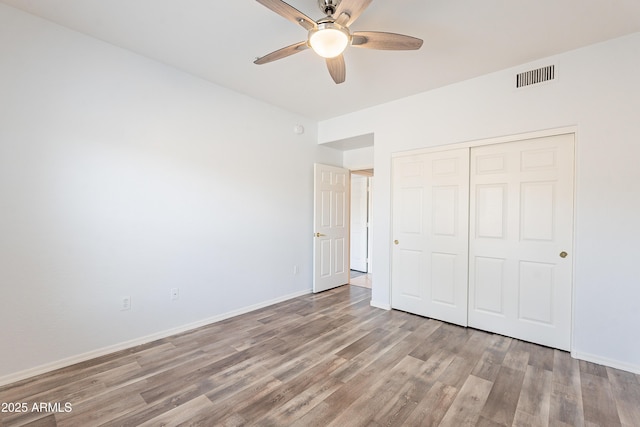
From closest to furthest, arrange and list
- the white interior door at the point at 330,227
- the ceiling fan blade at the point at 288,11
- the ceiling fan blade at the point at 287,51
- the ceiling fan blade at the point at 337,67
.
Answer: the ceiling fan blade at the point at 288,11 → the ceiling fan blade at the point at 287,51 → the ceiling fan blade at the point at 337,67 → the white interior door at the point at 330,227

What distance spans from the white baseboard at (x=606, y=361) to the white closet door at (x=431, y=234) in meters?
0.98

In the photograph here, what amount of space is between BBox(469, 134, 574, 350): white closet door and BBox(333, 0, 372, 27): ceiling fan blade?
2.22 metres

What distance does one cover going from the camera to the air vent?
268 centimetres

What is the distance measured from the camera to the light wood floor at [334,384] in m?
1.80

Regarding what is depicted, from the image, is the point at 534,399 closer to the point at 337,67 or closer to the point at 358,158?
the point at 337,67

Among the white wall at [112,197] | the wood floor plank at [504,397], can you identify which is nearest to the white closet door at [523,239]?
the wood floor plank at [504,397]

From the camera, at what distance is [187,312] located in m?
3.12

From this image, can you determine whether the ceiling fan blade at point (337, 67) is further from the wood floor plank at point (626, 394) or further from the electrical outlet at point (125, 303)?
the wood floor plank at point (626, 394)

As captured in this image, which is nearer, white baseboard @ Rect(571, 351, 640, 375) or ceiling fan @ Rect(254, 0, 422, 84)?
ceiling fan @ Rect(254, 0, 422, 84)

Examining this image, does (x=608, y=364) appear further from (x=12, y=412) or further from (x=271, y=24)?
(x=12, y=412)

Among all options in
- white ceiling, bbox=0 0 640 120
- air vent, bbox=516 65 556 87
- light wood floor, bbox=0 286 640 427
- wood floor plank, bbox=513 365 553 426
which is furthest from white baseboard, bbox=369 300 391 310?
air vent, bbox=516 65 556 87

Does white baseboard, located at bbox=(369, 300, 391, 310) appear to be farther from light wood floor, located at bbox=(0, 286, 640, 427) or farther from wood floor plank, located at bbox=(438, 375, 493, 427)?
wood floor plank, located at bbox=(438, 375, 493, 427)

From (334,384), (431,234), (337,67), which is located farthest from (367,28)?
(334,384)

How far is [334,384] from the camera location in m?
2.14
